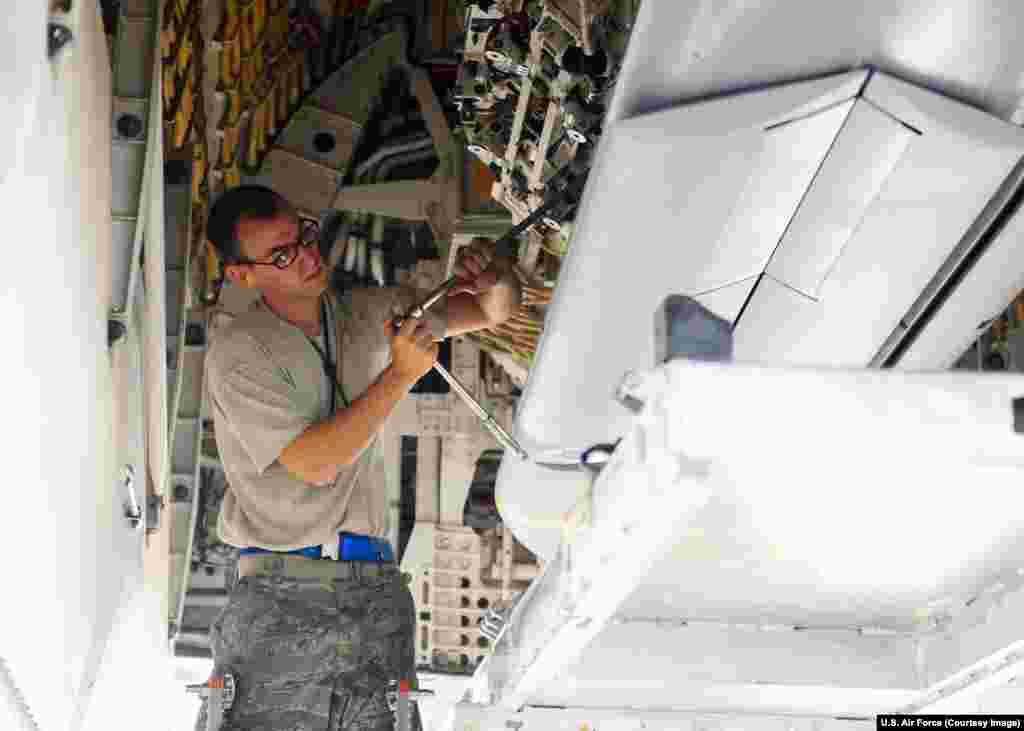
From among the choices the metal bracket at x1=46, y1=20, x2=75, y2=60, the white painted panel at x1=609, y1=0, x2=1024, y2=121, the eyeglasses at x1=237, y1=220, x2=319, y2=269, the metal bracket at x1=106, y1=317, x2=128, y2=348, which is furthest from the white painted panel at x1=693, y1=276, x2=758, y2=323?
the metal bracket at x1=46, y1=20, x2=75, y2=60

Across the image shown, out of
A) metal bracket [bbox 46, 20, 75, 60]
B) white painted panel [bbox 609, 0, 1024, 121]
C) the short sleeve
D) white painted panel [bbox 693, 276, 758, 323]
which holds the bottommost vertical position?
the short sleeve

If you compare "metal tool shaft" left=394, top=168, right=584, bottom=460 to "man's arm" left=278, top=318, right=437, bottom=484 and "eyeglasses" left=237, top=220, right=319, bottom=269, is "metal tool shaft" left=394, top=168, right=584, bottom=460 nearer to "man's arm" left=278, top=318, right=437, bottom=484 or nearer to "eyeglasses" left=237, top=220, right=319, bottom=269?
"man's arm" left=278, top=318, right=437, bottom=484

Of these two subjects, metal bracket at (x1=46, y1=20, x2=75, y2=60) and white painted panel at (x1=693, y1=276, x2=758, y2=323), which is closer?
metal bracket at (x1=46, y1=20, x2=75, y2=60)

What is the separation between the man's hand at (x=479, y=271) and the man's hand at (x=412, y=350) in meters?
0.28

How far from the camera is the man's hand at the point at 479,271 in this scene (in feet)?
13.2

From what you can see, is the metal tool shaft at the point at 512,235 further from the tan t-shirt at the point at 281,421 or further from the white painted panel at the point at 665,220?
the white painted panel at the point at 665,220

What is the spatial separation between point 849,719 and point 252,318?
5.23 ft

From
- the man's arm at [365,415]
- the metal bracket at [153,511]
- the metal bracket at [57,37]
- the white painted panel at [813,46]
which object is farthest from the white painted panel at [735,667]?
the metal bracket at [57,37]

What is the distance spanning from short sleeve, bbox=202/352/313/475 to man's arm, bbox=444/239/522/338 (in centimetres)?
39

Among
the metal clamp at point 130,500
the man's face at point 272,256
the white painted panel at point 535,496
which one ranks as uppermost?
the man's face at point 272,256

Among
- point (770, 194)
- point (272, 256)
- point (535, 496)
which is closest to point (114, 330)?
point (272, 256)

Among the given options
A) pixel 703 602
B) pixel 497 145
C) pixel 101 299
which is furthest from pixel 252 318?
pixel 703 602

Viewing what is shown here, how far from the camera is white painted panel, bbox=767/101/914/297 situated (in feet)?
10.2

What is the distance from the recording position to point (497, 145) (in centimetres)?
474
